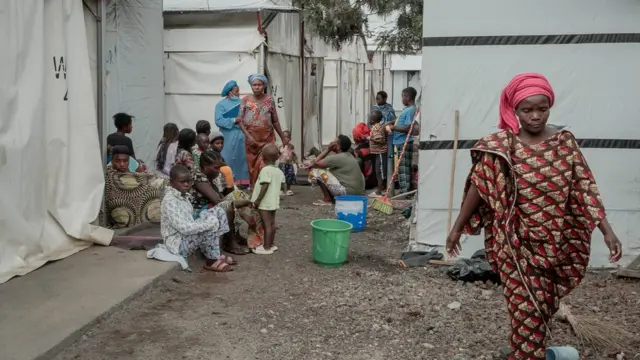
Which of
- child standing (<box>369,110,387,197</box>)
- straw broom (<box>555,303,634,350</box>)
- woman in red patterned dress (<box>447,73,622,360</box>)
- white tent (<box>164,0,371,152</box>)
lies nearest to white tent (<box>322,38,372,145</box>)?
white tent (<box>164,0,371,152</box>)

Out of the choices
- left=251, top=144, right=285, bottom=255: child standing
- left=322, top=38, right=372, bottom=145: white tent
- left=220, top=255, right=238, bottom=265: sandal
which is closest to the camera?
left=220, top=255, right=238, bottom=265: sandal

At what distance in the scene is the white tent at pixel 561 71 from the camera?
5.96m

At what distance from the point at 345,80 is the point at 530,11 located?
41.3 feet

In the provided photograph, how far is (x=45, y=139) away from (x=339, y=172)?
428 cm

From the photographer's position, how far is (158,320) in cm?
461

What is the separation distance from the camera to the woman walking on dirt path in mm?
8773

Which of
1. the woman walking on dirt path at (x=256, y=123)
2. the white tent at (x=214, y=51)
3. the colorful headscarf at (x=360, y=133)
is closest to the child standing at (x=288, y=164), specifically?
the colorful headscarf at (x=360, y=133)

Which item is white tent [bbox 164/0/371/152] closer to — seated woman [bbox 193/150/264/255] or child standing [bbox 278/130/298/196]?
child standing [bbox 278/130/298/196]

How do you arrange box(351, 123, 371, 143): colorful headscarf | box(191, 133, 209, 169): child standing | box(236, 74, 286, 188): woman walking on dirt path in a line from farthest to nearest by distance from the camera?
box(351, 123, 371, 143): colorful headscarf
box(236, 74, 286, 188): woman walking on dirt path
box(191, 133, 209, 169): child standing

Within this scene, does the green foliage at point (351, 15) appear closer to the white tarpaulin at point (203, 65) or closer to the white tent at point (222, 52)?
the white tent at point (222, 52)

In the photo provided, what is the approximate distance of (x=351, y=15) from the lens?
37.9ft

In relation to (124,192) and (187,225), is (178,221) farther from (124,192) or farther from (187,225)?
(124,192)

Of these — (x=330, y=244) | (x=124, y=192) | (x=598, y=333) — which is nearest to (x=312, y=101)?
(x=124, y=192)

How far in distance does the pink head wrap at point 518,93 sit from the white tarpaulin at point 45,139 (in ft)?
11.6
